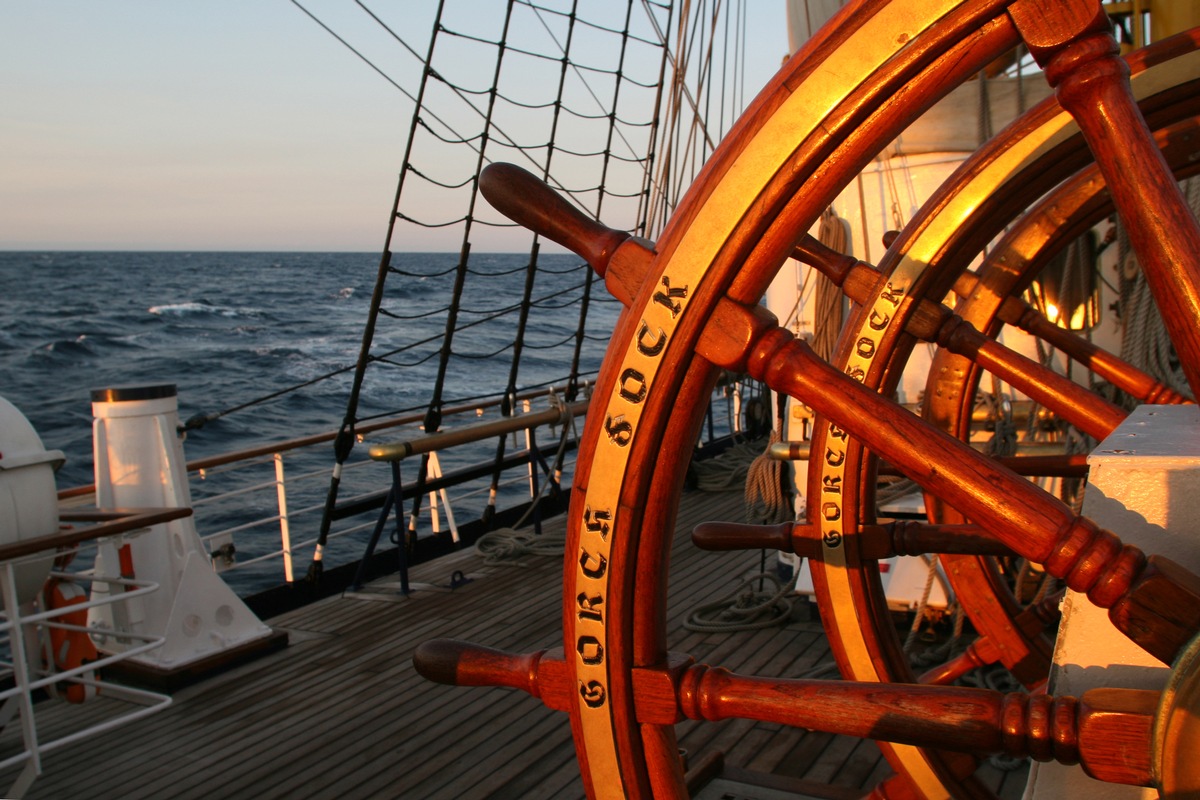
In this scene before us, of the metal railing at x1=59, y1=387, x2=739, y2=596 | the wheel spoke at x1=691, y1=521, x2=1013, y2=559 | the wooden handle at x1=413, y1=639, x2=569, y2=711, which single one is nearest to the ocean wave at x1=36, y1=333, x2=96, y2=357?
the metal railing at x1=59, y1=387, x2=739, y2=596

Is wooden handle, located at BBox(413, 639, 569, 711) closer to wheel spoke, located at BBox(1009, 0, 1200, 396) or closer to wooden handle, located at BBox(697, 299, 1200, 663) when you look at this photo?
wooden handle, located at BBox(697, 299, 1200, 663)

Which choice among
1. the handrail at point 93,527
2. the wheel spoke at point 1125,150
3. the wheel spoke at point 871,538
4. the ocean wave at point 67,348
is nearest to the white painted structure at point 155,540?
the handrail at point 93,527

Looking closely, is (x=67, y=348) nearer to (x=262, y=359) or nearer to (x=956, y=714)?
(x=262, y=359)

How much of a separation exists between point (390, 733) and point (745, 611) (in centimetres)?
148

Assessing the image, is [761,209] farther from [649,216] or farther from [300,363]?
[300,363]

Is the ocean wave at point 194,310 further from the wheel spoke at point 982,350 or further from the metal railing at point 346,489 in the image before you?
the wheel spoke at point 982,350

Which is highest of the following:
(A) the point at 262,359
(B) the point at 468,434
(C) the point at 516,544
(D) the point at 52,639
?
(B) the point at 468,434

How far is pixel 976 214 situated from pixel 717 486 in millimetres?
5681

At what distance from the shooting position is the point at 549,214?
1.01 metres

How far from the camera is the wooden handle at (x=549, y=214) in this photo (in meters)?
1.00

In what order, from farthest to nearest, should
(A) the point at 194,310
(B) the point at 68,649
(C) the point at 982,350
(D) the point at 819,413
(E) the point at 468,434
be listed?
(A) the point at 194,310 → (E) the point at 468,434 → (B) the point at 68,649 → (C) the point at 982,350 → (D) the point at 819,413

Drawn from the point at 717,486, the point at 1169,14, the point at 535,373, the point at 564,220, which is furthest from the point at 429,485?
the point at 535,373

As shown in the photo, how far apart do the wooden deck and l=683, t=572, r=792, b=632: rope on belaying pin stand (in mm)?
42

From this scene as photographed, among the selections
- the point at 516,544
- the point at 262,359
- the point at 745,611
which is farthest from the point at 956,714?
the point at 262,359
